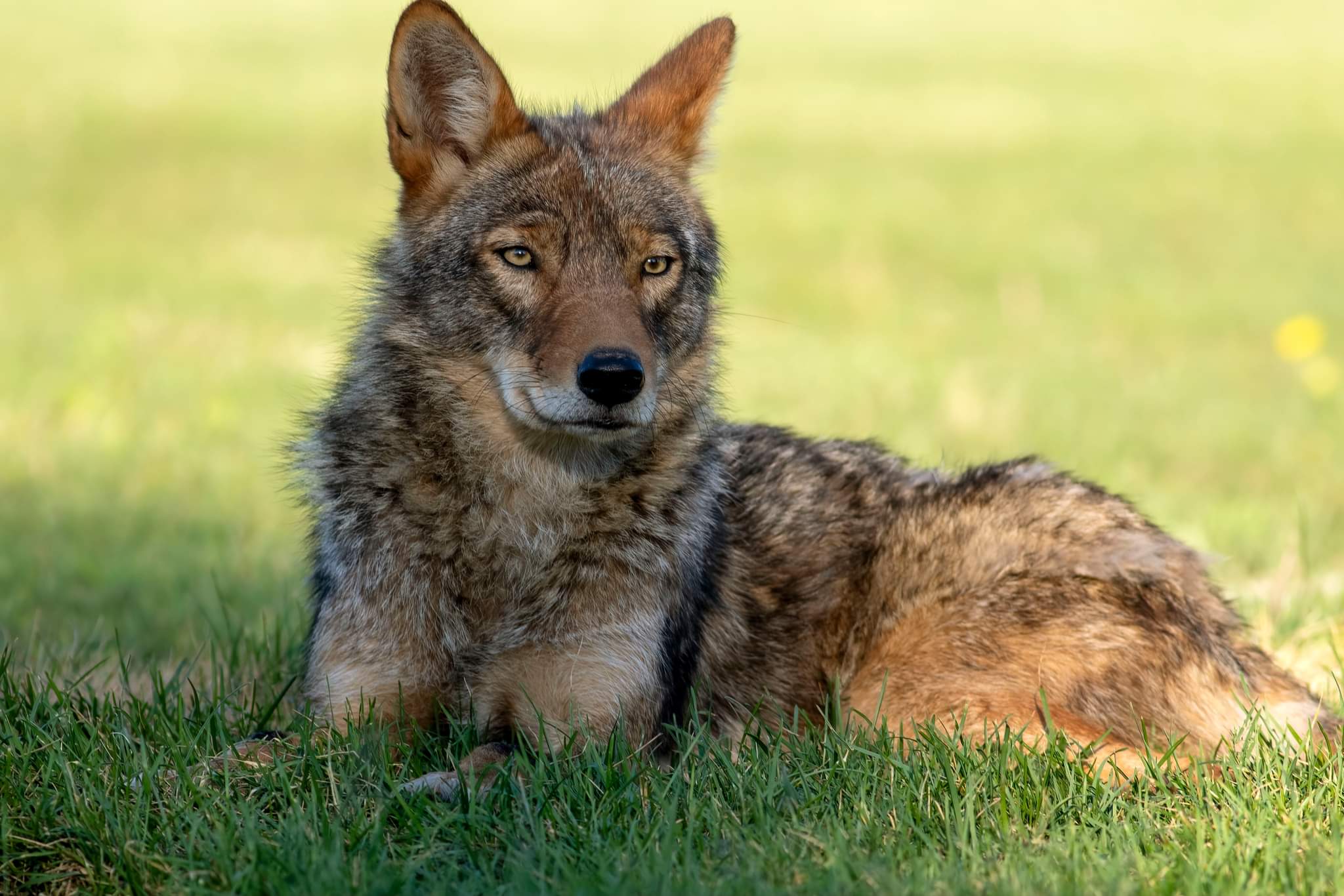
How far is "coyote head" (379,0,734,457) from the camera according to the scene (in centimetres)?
456

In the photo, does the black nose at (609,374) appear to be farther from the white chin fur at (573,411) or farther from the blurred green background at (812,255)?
the blurred green background at (812,255)

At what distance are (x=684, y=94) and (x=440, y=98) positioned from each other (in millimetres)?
962

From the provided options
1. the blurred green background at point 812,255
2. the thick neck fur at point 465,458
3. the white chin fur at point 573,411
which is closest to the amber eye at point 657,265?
the thick neck fur at point 465,458

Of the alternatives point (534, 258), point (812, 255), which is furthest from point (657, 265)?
point (812, 255)

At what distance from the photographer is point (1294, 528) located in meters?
9.13

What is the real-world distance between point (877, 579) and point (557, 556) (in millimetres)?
1373

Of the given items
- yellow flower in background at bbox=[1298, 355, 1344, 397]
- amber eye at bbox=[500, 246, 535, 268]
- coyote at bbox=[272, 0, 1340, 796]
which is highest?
amber eye at bbox=[500, 246, 535, 268]

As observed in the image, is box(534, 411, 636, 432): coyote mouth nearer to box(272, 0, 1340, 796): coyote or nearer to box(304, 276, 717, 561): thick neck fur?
box(272, 0, 1340, 796): coyote

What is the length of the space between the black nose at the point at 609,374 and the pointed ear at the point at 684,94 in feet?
4.22

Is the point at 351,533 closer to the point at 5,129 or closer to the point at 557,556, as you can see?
the point at 557,556

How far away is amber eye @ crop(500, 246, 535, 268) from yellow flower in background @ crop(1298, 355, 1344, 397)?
9.89m

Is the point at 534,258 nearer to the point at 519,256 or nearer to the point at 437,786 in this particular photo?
the point at 519,256

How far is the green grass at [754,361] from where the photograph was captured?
3.96 meters

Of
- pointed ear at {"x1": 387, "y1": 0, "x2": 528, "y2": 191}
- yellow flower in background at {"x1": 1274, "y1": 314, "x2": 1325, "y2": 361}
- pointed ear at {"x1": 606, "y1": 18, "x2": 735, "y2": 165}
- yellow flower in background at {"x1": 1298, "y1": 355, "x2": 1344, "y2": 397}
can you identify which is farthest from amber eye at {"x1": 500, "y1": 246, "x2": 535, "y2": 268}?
yellow flower in background at {"x1": 1298, "y1": 355, "x2": 1344, "y2": 397}
